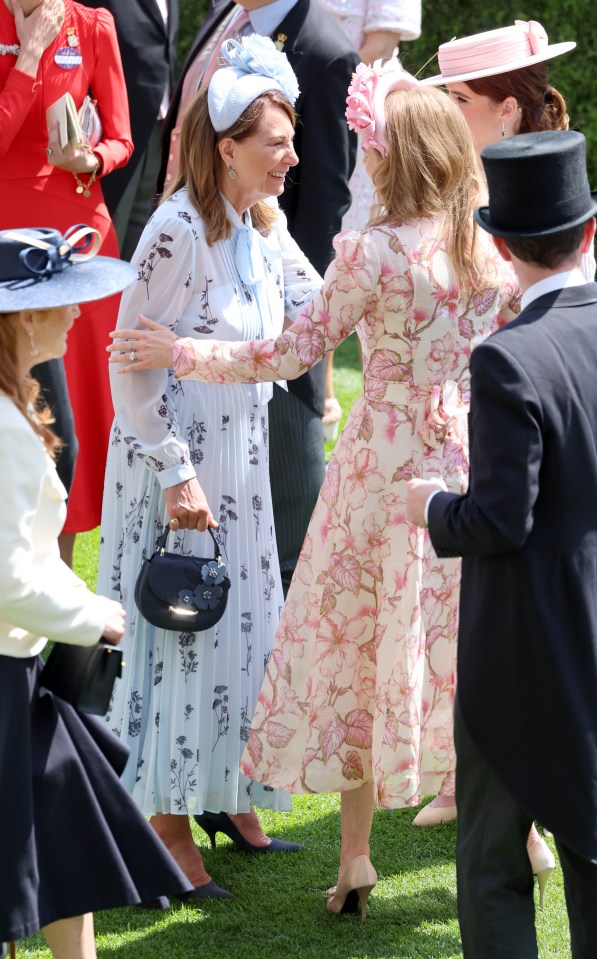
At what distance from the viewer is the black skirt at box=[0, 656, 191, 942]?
2.54m

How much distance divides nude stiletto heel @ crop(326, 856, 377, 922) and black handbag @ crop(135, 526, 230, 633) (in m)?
0.72

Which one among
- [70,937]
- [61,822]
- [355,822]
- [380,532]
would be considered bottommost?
[355,822]

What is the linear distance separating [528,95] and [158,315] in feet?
5.07

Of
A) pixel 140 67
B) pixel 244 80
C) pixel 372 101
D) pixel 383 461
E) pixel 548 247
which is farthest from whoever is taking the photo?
pixel 140 67

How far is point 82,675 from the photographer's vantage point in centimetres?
264

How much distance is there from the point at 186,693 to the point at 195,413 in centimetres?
73

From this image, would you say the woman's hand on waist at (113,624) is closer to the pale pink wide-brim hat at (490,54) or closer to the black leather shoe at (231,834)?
the black leather shoe at (231,834)

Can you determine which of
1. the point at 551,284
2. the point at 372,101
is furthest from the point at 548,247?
the point at 372,101

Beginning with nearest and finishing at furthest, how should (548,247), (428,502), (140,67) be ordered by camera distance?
(548,247) < (428,502) < (140,67)

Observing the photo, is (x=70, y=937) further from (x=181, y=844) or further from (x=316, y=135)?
(x=316, y=135)

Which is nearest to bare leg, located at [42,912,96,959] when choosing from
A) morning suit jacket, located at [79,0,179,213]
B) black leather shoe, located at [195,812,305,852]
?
black leather shoe, located at [195,812,305,852]

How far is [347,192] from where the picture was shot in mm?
5164

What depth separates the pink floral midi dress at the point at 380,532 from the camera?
329 cm

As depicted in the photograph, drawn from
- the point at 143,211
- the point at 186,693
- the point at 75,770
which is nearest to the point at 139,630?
the point at 186,693
